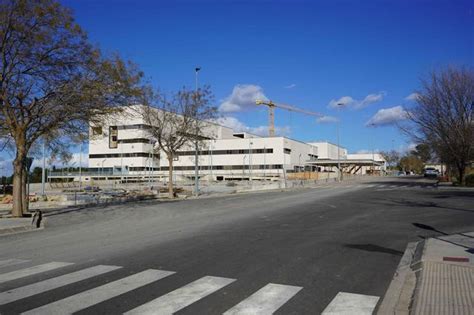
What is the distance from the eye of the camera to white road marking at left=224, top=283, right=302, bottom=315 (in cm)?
576

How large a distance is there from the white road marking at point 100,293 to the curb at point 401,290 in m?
3.64

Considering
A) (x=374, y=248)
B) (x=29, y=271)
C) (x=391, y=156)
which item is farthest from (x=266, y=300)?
(x=391, y=156)

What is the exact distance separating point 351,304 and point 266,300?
114cm

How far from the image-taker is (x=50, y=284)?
7.33m

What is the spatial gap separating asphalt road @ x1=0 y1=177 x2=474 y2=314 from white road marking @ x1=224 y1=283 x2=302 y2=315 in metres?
0.04

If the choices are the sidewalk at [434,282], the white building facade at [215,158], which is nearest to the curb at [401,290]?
the sidewalk at [434,282]

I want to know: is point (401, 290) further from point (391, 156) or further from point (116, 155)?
point (391, 156)

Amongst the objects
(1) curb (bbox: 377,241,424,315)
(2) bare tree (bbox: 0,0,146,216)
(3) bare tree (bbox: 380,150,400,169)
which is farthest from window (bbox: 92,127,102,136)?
(3) bare tree (bbox: 380,150,400,169)

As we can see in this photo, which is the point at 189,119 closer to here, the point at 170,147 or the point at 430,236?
the point at 170,147

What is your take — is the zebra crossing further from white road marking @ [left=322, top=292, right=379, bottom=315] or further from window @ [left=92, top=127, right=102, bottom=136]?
window @ [left=92, top=127, right=102, bottom=136]

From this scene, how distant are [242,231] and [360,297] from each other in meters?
7.35

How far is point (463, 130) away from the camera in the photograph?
133 feet

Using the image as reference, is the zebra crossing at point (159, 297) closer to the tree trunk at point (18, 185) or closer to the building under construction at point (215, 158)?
the tree trunk at point (18, 185)

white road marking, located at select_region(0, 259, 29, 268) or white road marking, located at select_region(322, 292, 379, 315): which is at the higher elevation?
white road marking, located at select_region(322, 292, 379, 315)
